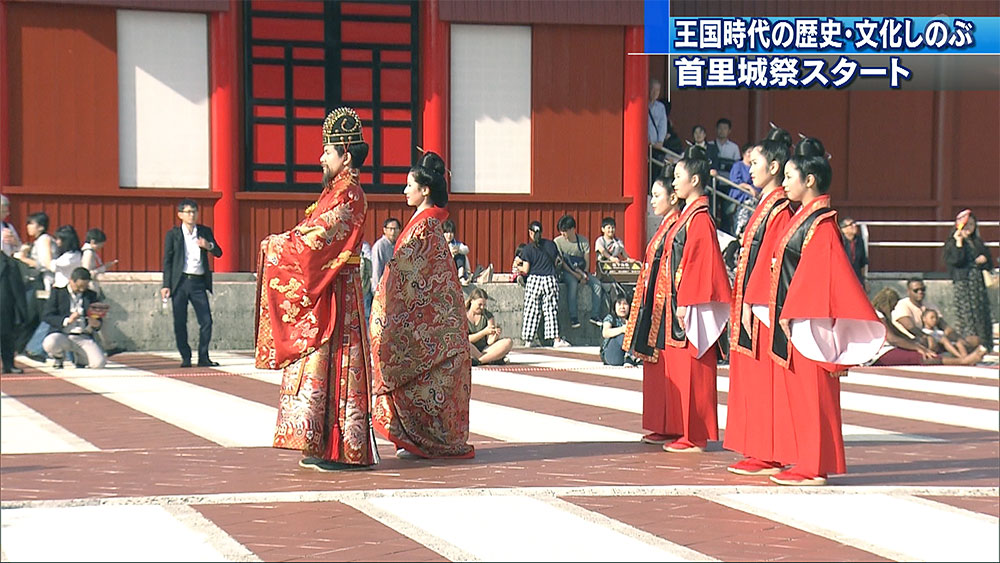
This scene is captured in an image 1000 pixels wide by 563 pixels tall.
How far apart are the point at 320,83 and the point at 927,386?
896cm

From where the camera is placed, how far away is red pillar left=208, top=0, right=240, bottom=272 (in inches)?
722

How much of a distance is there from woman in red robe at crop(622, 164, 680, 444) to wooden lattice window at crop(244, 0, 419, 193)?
32.8 feet

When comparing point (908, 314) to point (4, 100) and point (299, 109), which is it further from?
point (4, 100)

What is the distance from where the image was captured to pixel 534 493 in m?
7.33

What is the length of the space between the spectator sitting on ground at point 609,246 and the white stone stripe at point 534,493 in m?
11.4

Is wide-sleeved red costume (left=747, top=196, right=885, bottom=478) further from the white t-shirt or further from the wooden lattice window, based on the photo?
the wooden lattice window

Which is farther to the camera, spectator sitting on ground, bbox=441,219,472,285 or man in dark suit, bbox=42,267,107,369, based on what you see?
spectator sitting on ground, bbox=441,219,472,285

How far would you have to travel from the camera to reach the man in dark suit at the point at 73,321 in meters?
14.6

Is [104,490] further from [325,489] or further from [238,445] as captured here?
[238,445]

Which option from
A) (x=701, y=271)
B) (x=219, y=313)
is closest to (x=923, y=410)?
(x=701, y=271)

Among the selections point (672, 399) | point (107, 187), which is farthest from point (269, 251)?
point (107, 187)

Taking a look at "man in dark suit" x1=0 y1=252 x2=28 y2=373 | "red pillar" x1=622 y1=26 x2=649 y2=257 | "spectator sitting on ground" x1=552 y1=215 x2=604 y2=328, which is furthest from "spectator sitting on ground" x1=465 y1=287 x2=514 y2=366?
"red pillar" x1=622 y1=26 x2=649 y2=257

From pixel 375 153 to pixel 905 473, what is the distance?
12.2 metres

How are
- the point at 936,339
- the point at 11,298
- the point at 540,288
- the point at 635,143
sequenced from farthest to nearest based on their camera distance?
the point at 635,143 < the point at 540,288 < the point at 936,339 < the point at 11,298
